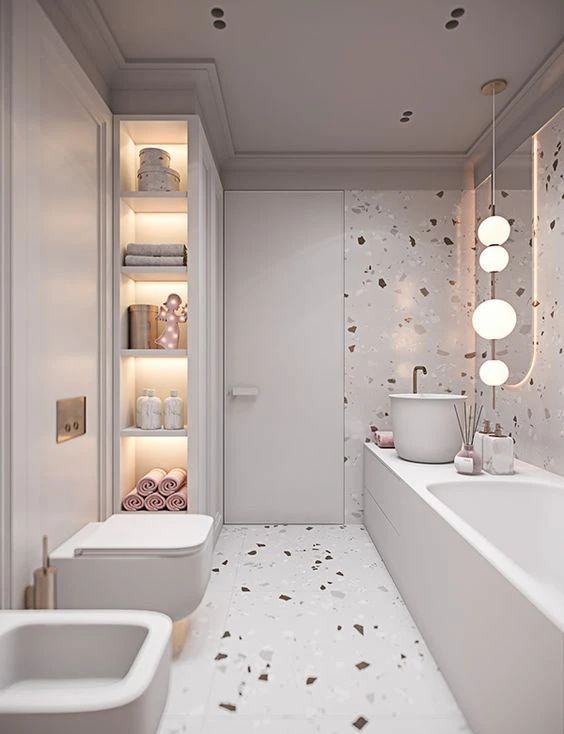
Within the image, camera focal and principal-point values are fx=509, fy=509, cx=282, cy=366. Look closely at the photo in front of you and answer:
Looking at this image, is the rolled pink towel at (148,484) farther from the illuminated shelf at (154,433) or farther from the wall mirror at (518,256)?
the wall mirror at (518,256)

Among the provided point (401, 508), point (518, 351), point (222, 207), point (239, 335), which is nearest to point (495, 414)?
point (518, 351)

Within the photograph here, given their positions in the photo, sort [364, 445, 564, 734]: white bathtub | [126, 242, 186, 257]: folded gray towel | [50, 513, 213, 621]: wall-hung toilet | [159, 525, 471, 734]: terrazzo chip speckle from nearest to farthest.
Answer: [364, 445, 564, 734]: white bathtub
[159, 525, 471, 734]: terrazzo chip speckle
[50, 513, 213, 621]: wall-hung toilet
[126, 242, 186, 257]: folded gray towel

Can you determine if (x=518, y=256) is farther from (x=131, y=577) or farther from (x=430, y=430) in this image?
(x=131, y=577)

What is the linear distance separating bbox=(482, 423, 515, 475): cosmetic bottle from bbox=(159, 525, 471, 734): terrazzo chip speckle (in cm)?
79

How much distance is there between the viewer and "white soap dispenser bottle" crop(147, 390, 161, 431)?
2572 mm

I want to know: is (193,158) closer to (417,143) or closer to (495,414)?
(417,143)

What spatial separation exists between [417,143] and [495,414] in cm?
183

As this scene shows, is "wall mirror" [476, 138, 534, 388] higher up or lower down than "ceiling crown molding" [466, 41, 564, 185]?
lower down

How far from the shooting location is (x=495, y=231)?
9.01ft

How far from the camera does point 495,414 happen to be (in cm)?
319

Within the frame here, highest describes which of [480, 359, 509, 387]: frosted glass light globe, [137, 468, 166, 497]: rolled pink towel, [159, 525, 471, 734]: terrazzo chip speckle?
[480, 359, 509, 387]: frosted glass light globe

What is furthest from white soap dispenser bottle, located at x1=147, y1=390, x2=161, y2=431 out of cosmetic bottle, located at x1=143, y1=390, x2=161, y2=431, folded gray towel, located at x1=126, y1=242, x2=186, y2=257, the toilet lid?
folded gray towel, located at x1=126, y1=242, x2=186, y2=257

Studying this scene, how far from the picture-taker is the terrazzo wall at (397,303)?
11.7 feet

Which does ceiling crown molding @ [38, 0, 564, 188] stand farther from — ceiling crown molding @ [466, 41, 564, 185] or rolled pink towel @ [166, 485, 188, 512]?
rolled pink towel @ [166, 485, 188, 512]
